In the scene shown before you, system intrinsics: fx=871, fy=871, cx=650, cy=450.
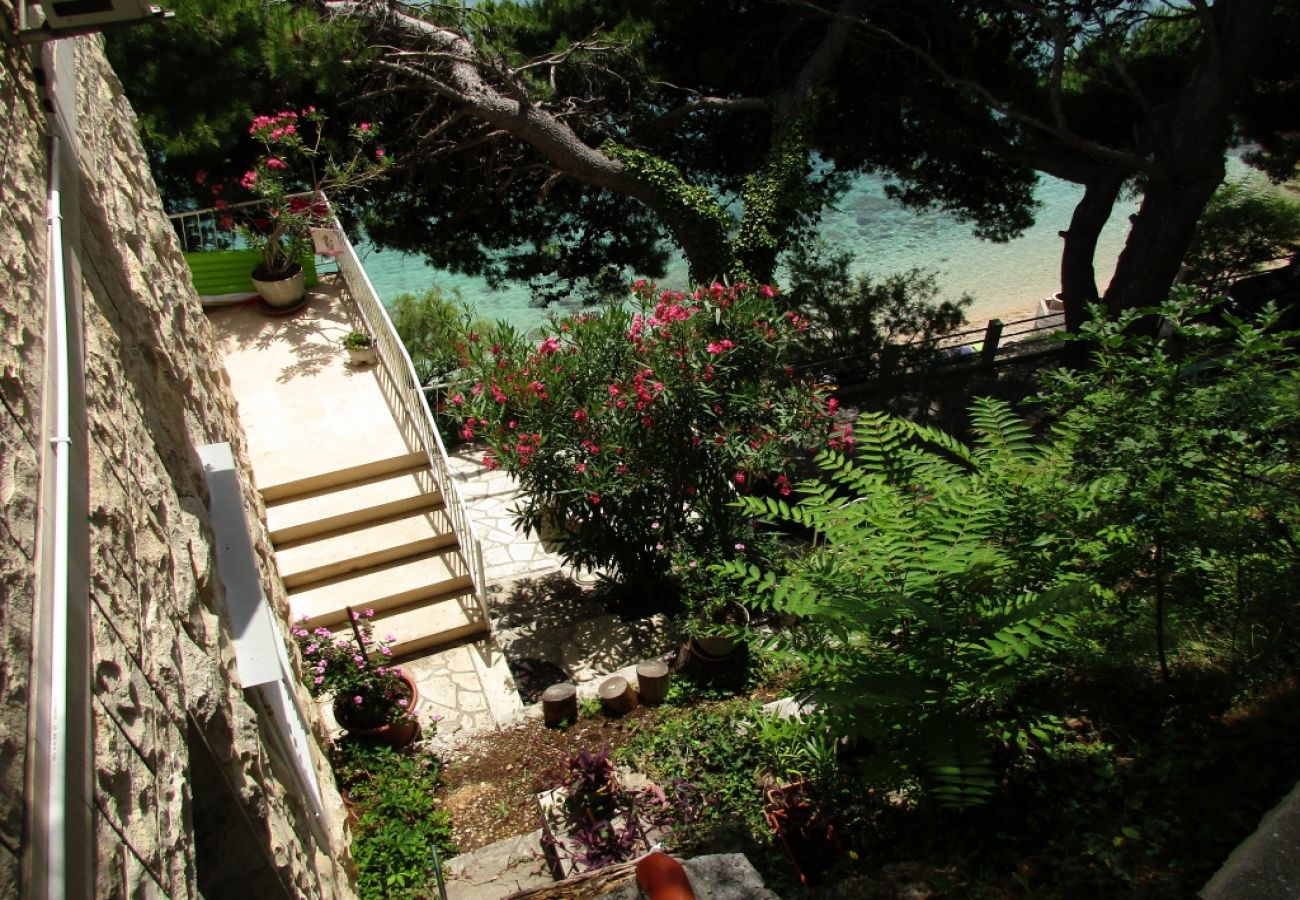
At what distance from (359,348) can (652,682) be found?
14.4ft

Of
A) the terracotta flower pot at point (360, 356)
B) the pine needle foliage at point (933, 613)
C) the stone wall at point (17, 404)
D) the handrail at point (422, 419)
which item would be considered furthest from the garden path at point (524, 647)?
the stone wall at point (17, 404)

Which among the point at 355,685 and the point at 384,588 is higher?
the point at 384,588

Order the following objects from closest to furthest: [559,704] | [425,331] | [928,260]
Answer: [559,704]
[425,331]
[928,260]

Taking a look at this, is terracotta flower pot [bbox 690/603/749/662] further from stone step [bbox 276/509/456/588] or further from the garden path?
stone step [bbox 276/509/456/588]

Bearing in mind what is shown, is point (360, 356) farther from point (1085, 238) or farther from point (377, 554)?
point (1085, 238)

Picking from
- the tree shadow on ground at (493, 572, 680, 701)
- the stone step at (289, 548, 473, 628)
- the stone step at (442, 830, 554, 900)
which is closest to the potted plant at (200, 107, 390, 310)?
the stone step at (289, 548, 473, 628)

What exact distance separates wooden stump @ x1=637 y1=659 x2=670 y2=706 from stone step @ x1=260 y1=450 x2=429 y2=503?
2593mm

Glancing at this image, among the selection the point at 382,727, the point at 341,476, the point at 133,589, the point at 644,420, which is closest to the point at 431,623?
the point at 382,727

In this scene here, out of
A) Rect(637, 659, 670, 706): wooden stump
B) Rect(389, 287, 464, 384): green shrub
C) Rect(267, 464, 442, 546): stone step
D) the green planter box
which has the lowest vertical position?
Rect(637, 659, 670, 706): wooden stump

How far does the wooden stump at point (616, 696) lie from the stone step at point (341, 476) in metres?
2.49

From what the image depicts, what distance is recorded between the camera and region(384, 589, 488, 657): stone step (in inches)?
262

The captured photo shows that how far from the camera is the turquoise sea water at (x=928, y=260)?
22531 mm

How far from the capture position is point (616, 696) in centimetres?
598

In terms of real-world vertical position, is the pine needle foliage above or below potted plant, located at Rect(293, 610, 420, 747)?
above
